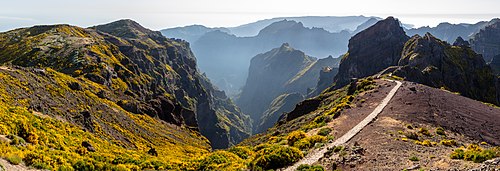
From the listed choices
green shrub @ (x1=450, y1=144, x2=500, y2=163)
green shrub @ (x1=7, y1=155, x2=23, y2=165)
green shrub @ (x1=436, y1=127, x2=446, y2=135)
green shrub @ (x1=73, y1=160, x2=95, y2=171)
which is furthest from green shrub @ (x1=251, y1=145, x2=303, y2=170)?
green shrub @ (x1=436, y1=127, x2=446, y2=135)

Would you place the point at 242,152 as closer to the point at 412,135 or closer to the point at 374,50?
the point at 412,135

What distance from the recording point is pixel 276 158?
92.7 feet

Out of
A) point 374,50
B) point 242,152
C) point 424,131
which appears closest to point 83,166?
point 242,152

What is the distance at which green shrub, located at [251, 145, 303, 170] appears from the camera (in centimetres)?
2819

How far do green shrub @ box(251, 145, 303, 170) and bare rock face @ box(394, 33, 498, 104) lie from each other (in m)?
77.6

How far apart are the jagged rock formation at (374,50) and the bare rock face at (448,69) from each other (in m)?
17.5

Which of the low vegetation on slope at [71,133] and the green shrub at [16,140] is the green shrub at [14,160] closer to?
the low vegetation on slope at [71,133]

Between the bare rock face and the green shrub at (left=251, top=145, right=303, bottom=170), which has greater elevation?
the green shrub at (left=251, top=145, right=303, bottom=170)

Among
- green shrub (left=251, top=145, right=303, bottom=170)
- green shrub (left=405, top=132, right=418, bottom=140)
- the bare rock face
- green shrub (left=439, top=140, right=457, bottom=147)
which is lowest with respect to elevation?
the bare rock face

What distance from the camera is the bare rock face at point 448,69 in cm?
10349

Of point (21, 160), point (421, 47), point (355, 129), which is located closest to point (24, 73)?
point (21, 160)

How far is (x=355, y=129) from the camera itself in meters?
39.1

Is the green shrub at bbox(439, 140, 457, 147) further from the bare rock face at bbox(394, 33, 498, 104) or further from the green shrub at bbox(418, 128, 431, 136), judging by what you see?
the bare rock face at bbox(394, 33, 498, 104)

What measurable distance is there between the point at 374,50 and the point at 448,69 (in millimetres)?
55385
